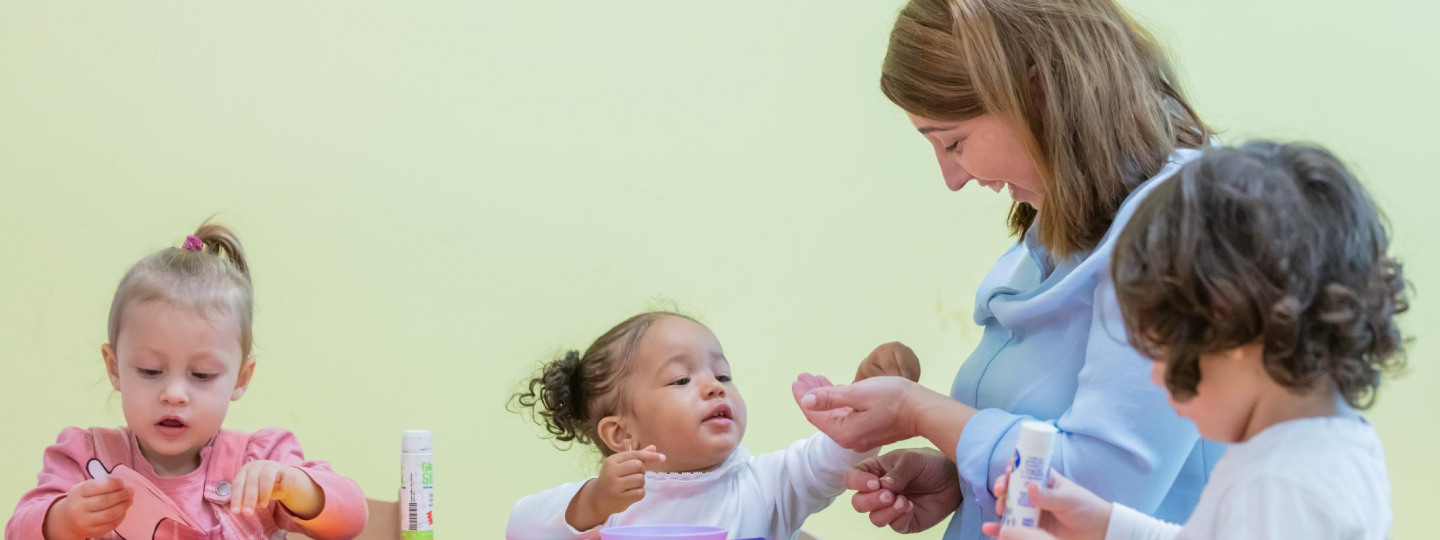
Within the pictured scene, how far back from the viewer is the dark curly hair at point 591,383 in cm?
180

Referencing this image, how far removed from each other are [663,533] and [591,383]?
616 mm

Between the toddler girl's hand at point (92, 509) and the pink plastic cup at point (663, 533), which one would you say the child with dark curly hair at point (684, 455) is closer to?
the pink plastic cup at point (663, 533)

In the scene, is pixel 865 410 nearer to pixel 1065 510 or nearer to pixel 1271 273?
pixel 1065 510

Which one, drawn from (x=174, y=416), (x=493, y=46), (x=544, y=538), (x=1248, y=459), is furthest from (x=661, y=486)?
(x=493, y=46)

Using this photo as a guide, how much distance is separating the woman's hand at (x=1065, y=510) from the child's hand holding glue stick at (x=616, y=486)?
1.62ft

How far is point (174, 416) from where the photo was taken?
5.00ft

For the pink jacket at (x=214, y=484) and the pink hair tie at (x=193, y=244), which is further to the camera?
the pink hair tie at (x=193, y=244)

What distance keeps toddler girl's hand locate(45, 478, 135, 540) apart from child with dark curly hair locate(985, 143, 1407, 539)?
1.00 m

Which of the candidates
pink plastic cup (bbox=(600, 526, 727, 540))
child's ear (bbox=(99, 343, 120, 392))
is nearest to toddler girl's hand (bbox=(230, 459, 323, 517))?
child's ear (bbox=(99, 343, 120, 392))

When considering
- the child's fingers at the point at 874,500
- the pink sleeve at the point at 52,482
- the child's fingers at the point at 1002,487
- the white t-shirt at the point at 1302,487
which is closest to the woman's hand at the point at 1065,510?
the child's fingers at the point at 1002,487

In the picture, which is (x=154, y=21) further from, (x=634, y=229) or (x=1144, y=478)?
(x=1144, y=478)

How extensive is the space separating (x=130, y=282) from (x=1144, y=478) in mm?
1230

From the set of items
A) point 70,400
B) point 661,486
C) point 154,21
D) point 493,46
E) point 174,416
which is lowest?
point 661,486

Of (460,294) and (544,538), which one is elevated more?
(460,294)
